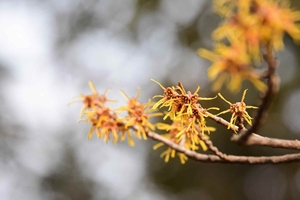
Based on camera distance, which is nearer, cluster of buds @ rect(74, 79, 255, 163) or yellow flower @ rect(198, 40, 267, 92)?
yellow flower @ rect(198, 40, 267, 92)

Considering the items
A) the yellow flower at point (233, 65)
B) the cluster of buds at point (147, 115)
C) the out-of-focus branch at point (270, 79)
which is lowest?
the out-of-focus branch at point (270, 79)

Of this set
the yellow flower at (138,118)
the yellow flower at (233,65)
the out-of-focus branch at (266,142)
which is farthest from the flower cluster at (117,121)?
the yellow flower at (233,65)

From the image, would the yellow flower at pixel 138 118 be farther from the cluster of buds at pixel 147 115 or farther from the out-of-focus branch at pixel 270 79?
the out-of-focus branch at pixel 270 79

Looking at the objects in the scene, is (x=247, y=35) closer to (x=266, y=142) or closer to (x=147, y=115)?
(x=266, y=142)

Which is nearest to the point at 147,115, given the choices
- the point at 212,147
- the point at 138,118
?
the point at 138,118

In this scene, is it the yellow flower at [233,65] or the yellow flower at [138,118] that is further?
the yellow flower at [138,118]

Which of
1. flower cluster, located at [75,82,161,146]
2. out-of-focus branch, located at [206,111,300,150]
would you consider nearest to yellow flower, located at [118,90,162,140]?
flower cluster, located at [75,82,161,146]

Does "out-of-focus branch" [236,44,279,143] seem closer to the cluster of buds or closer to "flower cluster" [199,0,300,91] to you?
"flower cluster" [199,0,300,91]

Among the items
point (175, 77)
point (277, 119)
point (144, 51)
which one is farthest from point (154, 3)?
point (277, 119)
